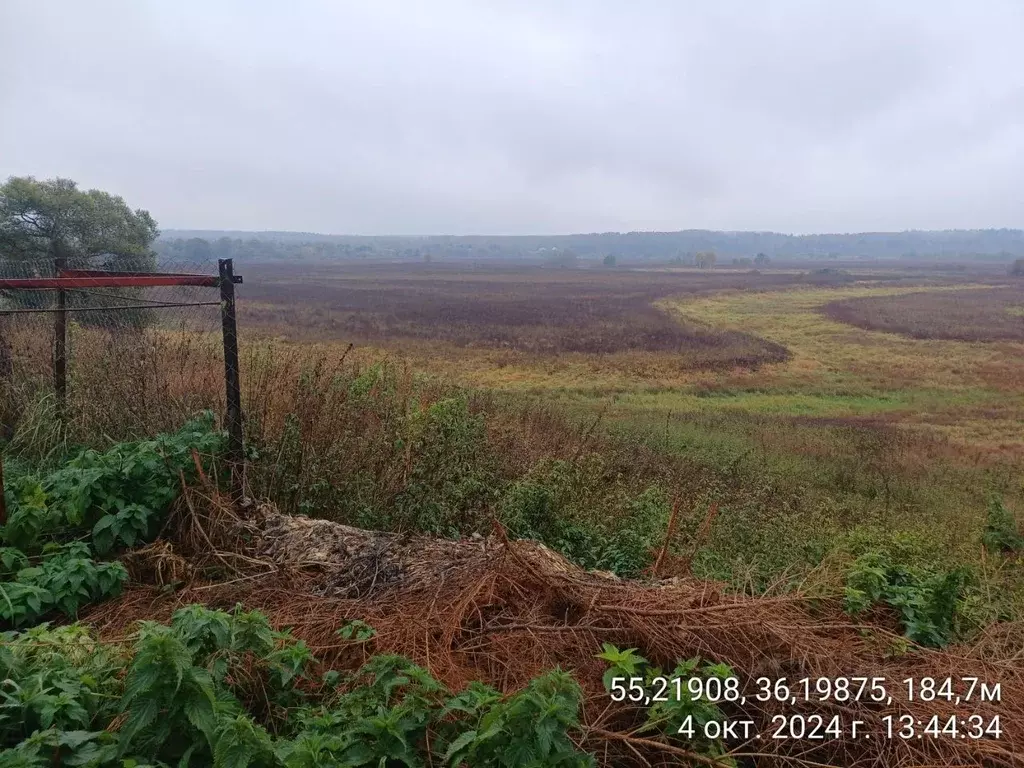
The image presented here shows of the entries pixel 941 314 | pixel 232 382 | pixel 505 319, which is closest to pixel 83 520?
pixel 232 382

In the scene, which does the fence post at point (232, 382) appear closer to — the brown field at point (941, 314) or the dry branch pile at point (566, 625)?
the dry branch pile at point (566, 625)

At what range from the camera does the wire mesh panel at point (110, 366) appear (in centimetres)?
551

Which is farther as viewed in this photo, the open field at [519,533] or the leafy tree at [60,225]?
the leafy tree at [60,225]

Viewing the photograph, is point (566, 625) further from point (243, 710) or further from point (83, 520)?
point (83, 520)

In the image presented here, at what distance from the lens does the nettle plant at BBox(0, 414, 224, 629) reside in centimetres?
347

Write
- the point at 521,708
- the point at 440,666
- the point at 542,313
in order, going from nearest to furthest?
the point at 521,708
the point at 440,666
the point at 542,313

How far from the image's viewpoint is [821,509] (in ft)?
25.4

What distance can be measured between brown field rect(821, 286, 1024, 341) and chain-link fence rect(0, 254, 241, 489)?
1367 inches

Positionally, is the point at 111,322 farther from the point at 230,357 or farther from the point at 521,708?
the point at 521,708

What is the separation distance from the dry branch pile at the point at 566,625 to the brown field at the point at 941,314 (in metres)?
34.7

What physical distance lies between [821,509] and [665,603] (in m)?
5.23

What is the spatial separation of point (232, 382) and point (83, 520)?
1.24 meters

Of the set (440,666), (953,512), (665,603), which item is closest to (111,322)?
(440,666)

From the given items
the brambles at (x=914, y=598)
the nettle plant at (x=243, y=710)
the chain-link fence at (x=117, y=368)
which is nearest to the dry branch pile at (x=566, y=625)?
the brambles at (x=914, y=598)
